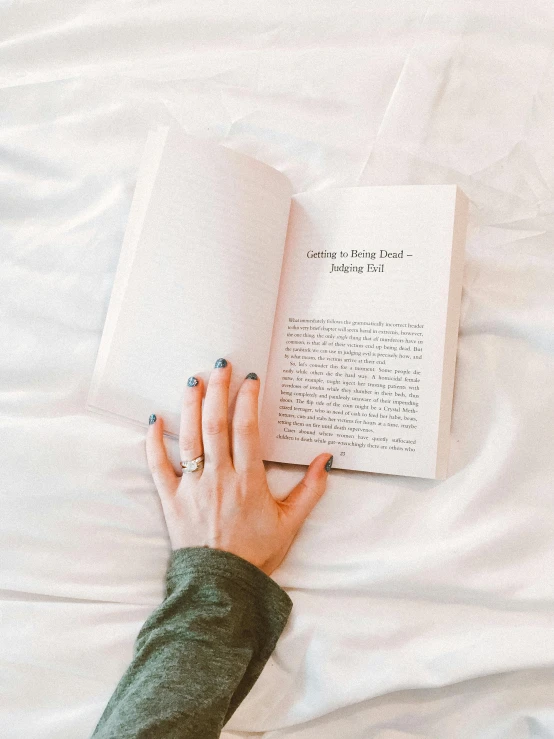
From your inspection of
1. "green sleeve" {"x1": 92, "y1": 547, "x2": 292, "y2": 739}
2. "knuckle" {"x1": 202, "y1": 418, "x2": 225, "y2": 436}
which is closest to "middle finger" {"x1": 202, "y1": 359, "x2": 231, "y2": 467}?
"knuckle" {"x1": 202, "y1": 418, "x2": 225, "y2": 436}

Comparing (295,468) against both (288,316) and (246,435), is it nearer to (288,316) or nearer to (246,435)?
(246,435)

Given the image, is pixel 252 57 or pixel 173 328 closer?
pixel 173 328

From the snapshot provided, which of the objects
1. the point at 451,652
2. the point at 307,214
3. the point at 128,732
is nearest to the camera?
the point at 128,732

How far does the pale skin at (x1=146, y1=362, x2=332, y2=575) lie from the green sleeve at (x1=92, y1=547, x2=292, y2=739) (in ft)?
0.08

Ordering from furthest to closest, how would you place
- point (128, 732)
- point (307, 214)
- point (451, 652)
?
point (307, 214) < point (451, 652) < point (128, 732)

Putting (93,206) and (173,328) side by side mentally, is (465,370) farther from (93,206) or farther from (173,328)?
(93,206)

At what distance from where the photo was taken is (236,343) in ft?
2.48

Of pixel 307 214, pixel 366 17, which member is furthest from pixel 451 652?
pixel 366 17

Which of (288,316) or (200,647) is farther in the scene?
(288,316)

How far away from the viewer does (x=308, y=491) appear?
28.9 inches

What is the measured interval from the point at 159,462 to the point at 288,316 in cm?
24

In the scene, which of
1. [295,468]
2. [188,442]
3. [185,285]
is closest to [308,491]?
[295,468]

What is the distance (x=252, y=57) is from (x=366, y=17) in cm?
16

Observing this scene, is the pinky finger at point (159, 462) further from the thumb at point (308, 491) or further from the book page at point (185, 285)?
the thumb at point (308, 491)
